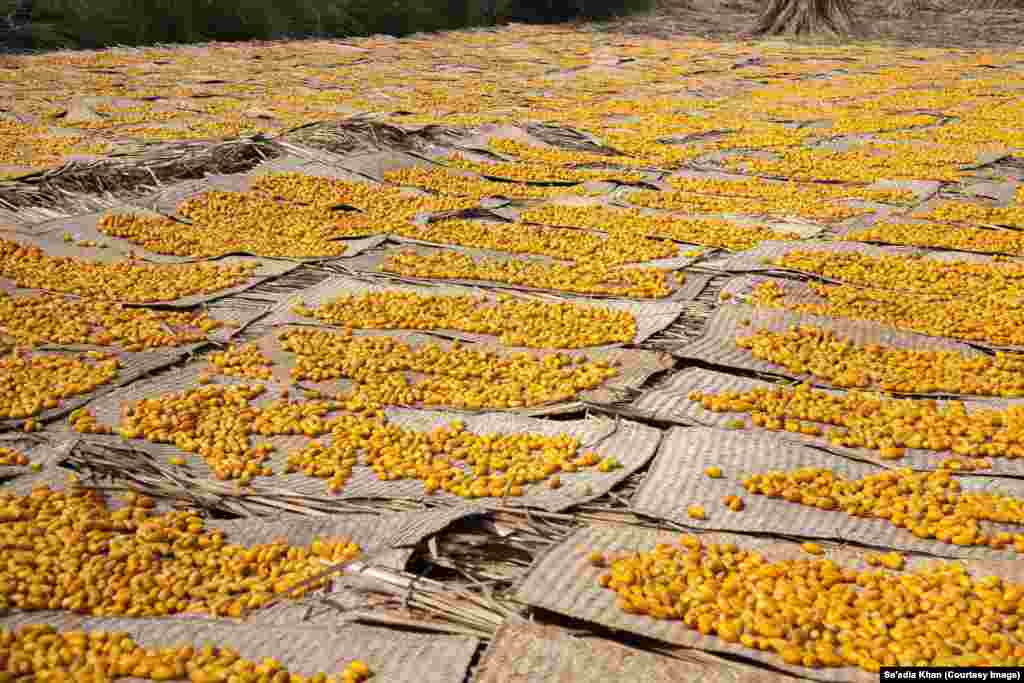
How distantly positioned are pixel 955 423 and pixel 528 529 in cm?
167

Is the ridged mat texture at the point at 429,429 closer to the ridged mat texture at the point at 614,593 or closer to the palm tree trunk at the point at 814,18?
the ridged mat texture at the point at 614,593

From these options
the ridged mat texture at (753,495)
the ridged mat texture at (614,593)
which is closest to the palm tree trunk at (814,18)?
the ridged mat texture at (753,495)

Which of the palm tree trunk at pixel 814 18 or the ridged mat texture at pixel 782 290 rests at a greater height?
the palm tree trunk at pixel 814 18

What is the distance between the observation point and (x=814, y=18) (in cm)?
1809

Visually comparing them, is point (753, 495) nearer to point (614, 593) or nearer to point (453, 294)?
point (614, 593)

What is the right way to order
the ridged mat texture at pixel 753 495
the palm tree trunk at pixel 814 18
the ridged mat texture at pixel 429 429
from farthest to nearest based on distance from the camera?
the palm tree trunk at pixel 814 18 → the ridged mat texture at pixel 429 429 → the ridged mat texture at pixel 753 495

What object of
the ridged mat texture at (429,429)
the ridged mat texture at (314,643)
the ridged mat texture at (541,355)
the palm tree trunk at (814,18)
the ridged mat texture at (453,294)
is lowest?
the ridged mat texture at (314,643)

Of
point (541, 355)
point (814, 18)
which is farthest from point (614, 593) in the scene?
point (814, 18)

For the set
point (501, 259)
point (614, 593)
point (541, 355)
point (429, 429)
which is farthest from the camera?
point (501, 259)

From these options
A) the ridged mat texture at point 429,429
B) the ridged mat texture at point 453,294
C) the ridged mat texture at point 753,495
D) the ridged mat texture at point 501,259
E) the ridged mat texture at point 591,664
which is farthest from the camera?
the ridged mat texture at point 501,259

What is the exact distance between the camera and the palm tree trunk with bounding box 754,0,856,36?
59.1 feet

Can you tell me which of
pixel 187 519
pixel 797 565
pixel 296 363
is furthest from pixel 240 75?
pixel 797 565

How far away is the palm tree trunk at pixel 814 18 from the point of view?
18.0 meters

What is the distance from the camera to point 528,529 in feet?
Answer: 8.77
